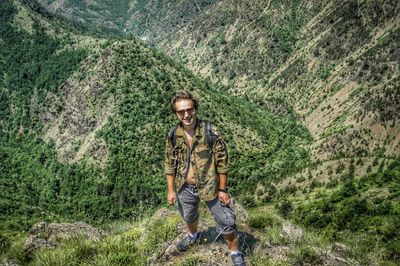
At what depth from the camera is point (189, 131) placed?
11.3 metres

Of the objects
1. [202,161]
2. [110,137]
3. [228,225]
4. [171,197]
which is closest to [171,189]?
[171,197]

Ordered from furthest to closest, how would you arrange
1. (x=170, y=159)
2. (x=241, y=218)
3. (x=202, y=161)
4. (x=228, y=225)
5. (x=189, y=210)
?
(x=241, y=218)
(x=189, y=210)
(x=170, y=159)
(x=202, y=161)
(x=228, y=225)

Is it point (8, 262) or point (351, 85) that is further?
point (351, 85)

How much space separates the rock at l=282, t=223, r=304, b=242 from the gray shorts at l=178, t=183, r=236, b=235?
2.40m

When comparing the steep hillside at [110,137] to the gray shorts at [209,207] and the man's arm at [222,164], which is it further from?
the man's arm at [222,164]

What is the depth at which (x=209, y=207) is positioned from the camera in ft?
38.0

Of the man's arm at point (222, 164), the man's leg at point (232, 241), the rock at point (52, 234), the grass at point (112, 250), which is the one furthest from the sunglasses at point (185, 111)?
the rock at point (52, 234)

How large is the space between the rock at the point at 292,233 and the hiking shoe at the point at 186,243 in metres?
2.75

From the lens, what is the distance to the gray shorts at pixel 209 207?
1121cm

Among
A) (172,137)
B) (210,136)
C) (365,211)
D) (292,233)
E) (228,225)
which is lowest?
(365,211)

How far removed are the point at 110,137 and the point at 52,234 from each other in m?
127

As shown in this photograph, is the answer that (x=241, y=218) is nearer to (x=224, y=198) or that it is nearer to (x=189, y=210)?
(x=189, y=210)

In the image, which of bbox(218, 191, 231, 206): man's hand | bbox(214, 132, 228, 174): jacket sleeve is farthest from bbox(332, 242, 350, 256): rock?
bbox(214, 132, 228, 174): jacket sleeve

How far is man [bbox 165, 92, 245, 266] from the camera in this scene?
1116cm
